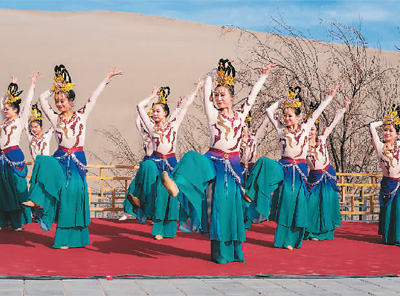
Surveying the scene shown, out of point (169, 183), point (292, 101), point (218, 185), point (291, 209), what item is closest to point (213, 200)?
point (218, 185)

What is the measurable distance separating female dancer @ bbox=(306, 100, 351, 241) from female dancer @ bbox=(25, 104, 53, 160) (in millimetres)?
3721

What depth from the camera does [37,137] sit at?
1048 centimetres

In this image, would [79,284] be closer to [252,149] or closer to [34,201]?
[34,201]

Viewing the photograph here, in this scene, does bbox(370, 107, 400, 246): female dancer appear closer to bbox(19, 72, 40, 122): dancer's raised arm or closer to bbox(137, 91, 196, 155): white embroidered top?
bbox(137, 91, 196, 155): white embroidered top

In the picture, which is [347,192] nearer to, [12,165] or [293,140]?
[293,140]

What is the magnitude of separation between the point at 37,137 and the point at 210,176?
4.45m

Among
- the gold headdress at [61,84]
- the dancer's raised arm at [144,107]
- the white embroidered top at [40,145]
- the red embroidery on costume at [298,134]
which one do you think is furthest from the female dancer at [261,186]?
the white embroidered top at [40,145]

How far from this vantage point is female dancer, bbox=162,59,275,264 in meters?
6.74

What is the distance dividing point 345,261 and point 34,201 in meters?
3.29

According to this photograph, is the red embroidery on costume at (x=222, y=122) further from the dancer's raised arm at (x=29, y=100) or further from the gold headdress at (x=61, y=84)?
the dancer's raised arm at (x=29, y=100)

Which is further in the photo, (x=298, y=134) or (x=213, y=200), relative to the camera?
(x=298, y=134)

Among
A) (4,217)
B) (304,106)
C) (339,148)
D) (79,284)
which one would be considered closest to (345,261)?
(79,284)

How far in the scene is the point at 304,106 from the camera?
14086mm

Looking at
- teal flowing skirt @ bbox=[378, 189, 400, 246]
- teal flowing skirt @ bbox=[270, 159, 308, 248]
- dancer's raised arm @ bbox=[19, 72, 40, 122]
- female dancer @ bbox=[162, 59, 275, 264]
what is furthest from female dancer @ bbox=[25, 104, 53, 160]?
teal flowing skirt @ bbox=[378, 189, 400, 246]
